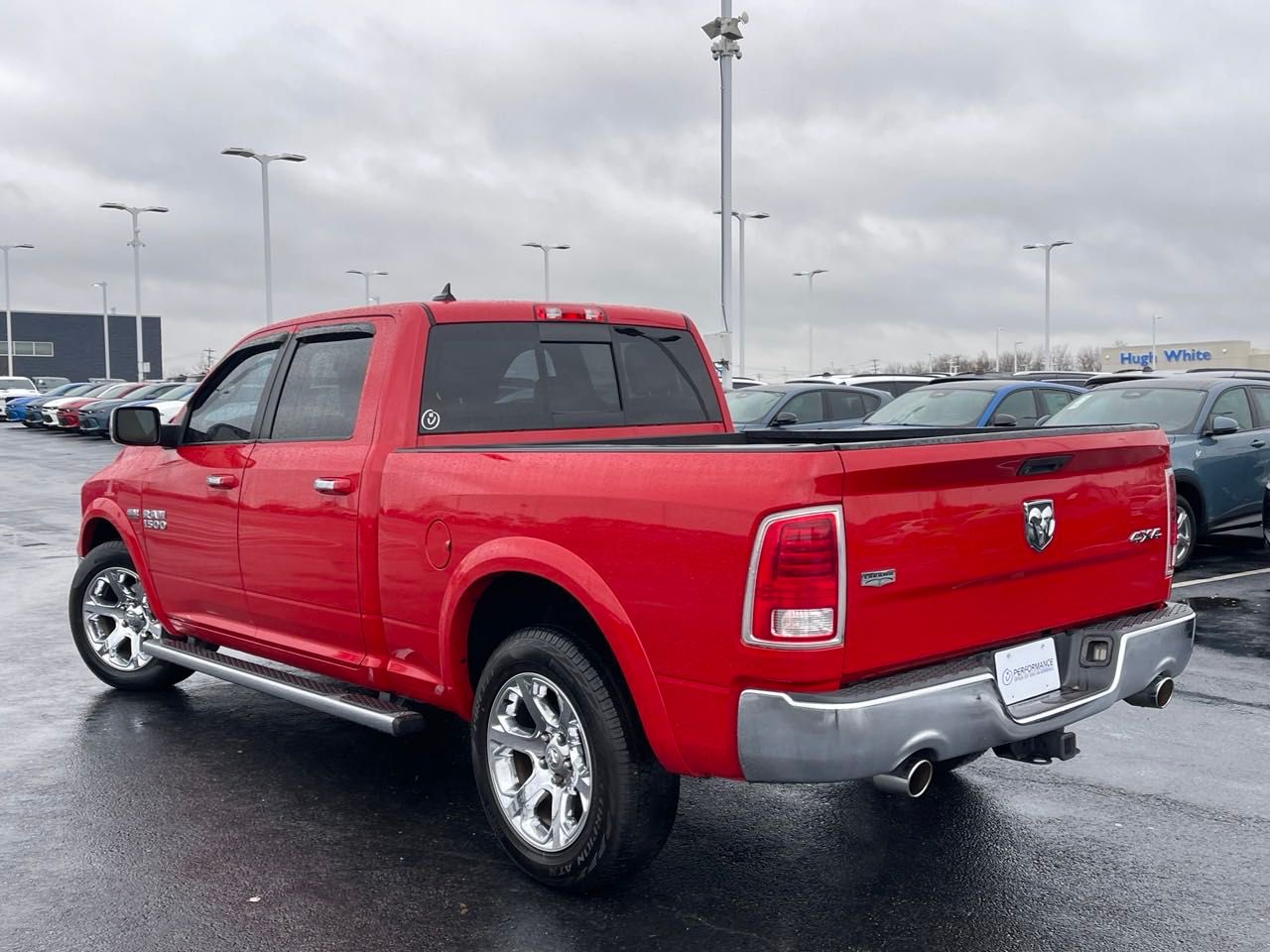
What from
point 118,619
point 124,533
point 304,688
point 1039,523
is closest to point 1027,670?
point 1039,523

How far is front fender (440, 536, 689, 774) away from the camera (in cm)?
371

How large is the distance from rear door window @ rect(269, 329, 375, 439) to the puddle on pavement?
5.47 meters

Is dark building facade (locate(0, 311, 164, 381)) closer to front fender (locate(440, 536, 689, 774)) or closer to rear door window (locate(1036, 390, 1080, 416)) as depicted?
rear door window (locate(1036, 390, 1080, 416))

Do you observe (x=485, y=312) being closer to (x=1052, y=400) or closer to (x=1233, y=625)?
(x=1233, y=625)

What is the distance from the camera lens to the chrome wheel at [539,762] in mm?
4055

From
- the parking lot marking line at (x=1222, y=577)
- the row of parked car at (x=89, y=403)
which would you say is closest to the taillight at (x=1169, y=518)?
the parking lot marking line at (x=1222, y=577)

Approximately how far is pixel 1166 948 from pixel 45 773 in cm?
438

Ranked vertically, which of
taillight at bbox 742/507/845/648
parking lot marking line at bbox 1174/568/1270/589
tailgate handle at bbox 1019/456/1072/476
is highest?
tailgate handle at bbox 1019/456/1072/476

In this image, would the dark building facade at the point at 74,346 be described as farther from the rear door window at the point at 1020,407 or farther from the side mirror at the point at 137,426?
the side mirror at the point at 137,426

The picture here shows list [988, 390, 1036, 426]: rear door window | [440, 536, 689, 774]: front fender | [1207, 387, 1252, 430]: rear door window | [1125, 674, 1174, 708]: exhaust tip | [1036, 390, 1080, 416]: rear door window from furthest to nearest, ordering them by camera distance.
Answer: [1036, 390, 1080, 416]: rear door window → [988, 390, 1036, 426]: rear door window → [1207, 387, 1252, 430]: rear door window → [1125, 674, 1174, 708]: exhaust tip → [440, 536, 689, 774]: front fender

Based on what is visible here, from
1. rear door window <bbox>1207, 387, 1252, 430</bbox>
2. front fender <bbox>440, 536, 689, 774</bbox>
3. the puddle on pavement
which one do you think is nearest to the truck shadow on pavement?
front fender <bbox>440, 536, 689, 774</bbox>

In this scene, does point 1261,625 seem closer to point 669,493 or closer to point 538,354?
point 538,354

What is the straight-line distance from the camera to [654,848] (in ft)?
13.0

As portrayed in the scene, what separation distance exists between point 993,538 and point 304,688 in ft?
9.14
